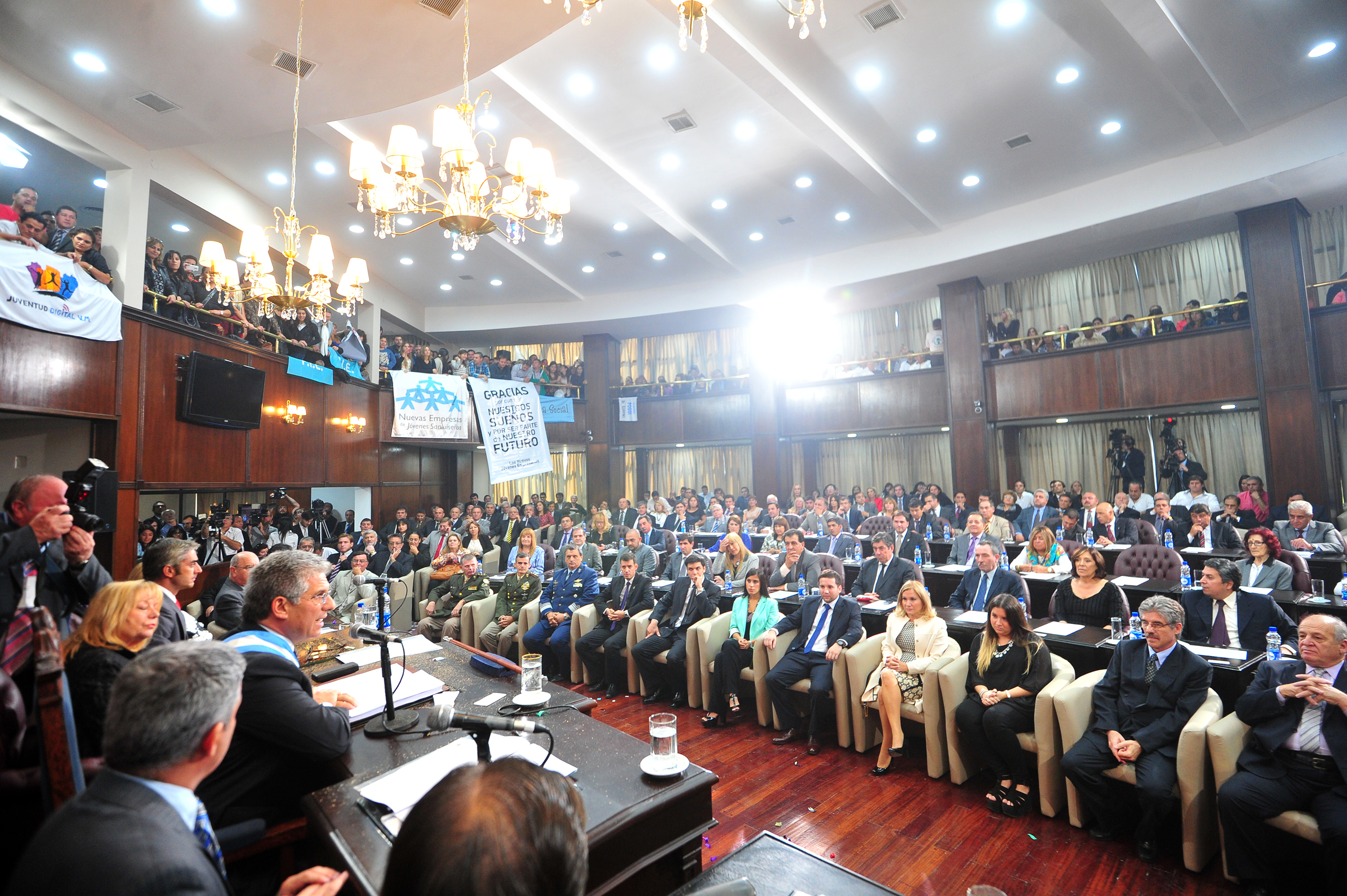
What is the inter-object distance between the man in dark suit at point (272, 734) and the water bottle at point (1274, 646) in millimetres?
4133

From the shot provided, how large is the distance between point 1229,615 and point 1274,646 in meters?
1.00

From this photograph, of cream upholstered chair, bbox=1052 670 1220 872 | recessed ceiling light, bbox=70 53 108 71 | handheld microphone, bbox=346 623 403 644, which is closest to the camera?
handheld microphone, bbox=346 623 403 644

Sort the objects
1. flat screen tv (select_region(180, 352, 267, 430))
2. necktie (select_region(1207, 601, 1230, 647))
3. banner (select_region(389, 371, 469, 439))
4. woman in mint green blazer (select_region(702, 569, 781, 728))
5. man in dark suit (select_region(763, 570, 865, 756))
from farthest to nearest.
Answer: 1. banner (select_region(389, 371, 469, 439))
2. flat screen tv (select_region(180, 352, 267, 430))
3. woman in mint green blazer (select_region(702, 569, 781, 728))
4. man in dark suit (select_region(763, 570, 865, 756))
5. necktie (select_region(1207, 601, 1230, 647))

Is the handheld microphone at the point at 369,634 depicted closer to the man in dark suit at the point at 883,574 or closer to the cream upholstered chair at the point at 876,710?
the cream upholstered chair at the point at 876,710

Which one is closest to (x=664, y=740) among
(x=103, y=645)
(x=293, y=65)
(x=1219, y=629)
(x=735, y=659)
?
(x=103, y=645)

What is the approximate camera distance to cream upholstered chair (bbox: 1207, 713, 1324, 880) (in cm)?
254

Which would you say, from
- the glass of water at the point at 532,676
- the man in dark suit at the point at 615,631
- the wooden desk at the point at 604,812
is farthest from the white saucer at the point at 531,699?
the man in dark suit at the point at 615,631

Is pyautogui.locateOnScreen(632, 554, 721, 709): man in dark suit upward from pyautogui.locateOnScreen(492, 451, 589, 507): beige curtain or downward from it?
downward

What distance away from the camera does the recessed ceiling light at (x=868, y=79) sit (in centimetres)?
668

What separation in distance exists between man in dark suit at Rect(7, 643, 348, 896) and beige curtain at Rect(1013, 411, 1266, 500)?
11645mm

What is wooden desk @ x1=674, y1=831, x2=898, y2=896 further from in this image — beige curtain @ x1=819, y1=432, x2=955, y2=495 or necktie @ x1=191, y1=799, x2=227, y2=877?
beige curtain @ x1=819, y1=432, x2=955, y2=495

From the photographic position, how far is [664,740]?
1782 mm

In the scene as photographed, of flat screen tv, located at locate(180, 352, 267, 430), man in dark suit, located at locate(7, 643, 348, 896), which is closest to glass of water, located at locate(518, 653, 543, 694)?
man in dark suit, located at locate(7, 643, 348, 896)

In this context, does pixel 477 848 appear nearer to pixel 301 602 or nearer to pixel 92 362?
pixel 301 602
